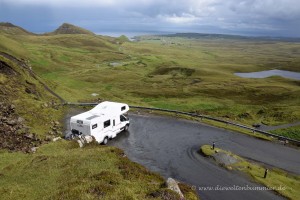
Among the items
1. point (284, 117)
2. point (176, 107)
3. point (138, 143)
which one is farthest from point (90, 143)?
point (284, 117)

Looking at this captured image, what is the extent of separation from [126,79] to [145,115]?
67.6 metres

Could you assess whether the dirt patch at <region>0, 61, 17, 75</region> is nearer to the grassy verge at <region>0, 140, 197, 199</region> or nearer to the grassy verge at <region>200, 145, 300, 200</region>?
the grassy verge at <region>0, 140, 197, 199</region>

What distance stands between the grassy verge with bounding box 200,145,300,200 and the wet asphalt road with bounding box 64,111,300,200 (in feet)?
3.96

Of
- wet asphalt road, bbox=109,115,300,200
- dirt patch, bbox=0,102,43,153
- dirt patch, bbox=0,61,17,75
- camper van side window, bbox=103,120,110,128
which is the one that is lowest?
wet asphalt road, bbox=109,115,300,200

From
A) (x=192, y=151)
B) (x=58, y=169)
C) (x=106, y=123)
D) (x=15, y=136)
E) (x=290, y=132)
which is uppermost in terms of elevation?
(x=106, y=123)

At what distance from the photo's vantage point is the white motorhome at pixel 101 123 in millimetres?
37469

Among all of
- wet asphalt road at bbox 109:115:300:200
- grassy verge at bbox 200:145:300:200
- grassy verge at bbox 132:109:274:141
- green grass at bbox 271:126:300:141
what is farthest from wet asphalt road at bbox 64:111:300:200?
green grass at bbox 271:126:300:141

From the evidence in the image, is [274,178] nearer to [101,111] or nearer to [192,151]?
[192,151]

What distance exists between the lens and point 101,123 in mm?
39219

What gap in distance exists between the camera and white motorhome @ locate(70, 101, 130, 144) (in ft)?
123

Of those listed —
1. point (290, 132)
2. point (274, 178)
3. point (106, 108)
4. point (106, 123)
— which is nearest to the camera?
point (274, 178)

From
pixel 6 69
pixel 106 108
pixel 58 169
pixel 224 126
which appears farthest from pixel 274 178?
pixel 6 69

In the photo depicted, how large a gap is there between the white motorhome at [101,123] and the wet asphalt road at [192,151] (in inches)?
69.3

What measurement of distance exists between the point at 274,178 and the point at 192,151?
442 inches
